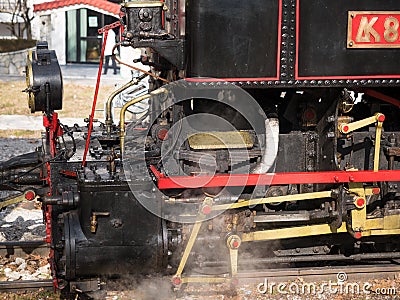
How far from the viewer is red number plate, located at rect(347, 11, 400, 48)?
15.8ft

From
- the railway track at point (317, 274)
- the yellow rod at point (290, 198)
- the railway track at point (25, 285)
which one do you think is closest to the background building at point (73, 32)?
the railway track at point (25, 285)

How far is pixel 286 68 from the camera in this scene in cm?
482

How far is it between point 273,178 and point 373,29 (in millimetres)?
1328

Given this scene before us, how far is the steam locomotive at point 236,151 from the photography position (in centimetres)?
477

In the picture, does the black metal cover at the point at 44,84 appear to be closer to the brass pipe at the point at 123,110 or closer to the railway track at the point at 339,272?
the brass pipe at the point at 123,110

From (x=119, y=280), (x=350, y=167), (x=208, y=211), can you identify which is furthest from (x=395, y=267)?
(x=119, y=280)

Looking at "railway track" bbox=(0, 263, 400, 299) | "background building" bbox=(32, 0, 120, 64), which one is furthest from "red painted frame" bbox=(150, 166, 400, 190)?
"background building" bbox=(32, 0, 120, 64)

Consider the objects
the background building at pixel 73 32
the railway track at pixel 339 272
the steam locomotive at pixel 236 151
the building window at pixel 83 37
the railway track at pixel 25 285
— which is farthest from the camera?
the building window at pixel 83 37

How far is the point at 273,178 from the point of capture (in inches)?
195

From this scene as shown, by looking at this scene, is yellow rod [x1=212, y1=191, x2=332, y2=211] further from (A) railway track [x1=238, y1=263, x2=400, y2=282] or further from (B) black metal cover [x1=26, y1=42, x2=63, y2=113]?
(B) black metal cover [x1=26, y1=42, x2=63, y2=113]

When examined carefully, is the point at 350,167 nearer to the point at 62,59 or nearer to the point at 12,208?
the point at 12,208

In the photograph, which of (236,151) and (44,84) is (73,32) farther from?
(236,151)

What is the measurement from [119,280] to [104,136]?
52.2 inches

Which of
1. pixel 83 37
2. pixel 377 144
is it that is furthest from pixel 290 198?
pixel 83 37
